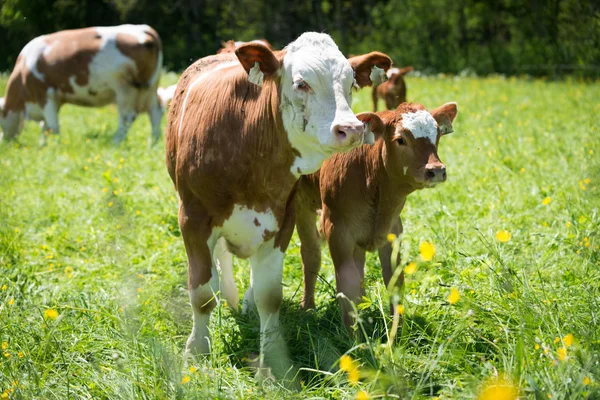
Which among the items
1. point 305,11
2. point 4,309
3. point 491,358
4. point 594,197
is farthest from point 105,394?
point 305,11

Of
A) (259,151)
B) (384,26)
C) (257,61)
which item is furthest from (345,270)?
(384,26)

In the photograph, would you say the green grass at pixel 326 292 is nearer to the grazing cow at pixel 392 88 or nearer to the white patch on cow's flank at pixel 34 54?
the white patch on cow's flank at pixel 34 54

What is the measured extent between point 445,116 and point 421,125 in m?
0.30

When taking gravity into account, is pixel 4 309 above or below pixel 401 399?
below

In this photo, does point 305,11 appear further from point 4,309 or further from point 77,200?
point 4,309

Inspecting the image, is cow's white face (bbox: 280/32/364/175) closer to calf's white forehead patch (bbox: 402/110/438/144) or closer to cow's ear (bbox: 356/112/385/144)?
cow's ear (bbox: 356/112/385/144)

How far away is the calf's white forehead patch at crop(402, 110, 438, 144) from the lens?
153 inches

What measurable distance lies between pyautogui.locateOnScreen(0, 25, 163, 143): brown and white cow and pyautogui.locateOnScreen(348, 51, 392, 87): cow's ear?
26.0 ft

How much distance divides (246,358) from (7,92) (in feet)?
32.1

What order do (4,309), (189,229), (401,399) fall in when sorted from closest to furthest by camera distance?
(401,399), (189,229), (4,309)

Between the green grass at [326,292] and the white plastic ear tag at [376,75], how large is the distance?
3.73 ft

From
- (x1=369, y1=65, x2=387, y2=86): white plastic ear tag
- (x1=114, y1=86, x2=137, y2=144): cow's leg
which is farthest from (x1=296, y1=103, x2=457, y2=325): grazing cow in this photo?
(x1=114, y1=86, x2=137, y2=144): cow's leg

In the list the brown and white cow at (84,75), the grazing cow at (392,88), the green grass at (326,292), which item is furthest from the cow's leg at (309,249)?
the grazing cow at (392,88)

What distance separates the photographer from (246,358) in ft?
12.9
